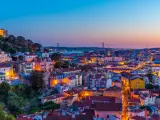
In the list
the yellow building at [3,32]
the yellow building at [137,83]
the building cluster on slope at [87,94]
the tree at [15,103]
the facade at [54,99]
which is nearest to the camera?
the building cluster on slope at [87,94]

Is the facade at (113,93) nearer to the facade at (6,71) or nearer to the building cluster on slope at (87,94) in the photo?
the building cluster on slope at (87,94)

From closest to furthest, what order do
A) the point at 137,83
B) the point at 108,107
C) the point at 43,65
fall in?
the point at 108,107, the point at 137,83, the point at 43,65

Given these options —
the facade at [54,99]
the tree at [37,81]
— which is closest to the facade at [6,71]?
the tree at [37,81]

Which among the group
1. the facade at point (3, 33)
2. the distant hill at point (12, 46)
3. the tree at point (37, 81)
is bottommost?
the tree at point (37, 81)

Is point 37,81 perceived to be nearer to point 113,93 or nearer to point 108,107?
point 113,93

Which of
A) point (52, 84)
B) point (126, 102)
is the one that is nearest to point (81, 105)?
point (126, 102)

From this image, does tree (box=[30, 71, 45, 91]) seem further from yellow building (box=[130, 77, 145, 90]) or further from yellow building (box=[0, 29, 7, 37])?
yellow building (box=[0, 29, 7, 37])

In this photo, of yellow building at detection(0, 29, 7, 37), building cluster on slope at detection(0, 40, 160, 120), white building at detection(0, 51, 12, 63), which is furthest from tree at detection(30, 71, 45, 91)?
yellow building at detection(0, 29, 7, 37)

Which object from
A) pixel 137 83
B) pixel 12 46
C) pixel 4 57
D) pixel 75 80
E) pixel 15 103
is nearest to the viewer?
pixel 15 103

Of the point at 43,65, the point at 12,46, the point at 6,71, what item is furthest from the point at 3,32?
the point at 6,71

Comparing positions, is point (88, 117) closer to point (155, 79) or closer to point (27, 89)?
point (27, 89)

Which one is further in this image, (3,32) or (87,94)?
(3,32)
